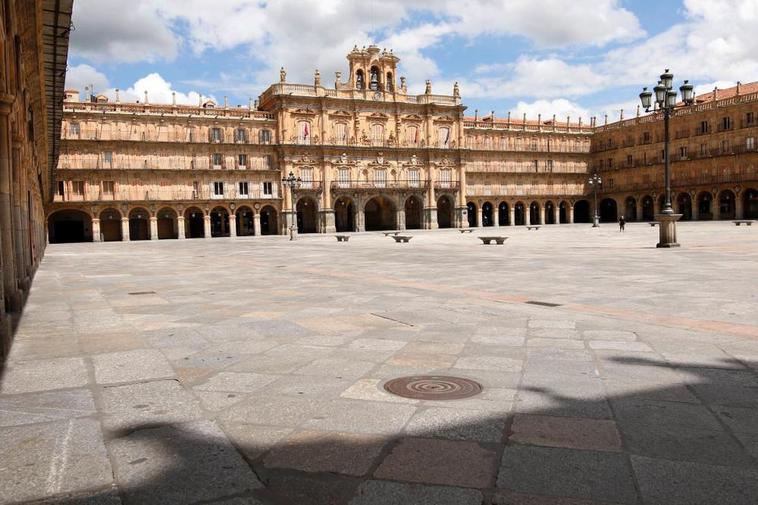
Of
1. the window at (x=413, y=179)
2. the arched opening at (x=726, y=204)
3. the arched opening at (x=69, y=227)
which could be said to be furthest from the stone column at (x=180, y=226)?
the arched opening at (x=726, y=204)

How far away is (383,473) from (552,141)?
2886 inches

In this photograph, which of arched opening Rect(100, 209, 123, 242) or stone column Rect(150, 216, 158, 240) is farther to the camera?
arched opening Rect(100, 209, 123, 242)

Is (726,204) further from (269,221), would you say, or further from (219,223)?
(219,223)

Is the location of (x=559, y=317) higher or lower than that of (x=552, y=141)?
lower

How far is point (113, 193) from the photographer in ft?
168

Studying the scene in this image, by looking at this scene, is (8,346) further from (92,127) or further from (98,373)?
(92,127)

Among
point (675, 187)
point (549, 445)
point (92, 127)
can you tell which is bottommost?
point (549, 445)

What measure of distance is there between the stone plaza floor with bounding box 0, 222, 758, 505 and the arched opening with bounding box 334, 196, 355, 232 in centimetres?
5602

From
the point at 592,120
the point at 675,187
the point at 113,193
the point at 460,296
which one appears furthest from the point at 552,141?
the point at 460,296

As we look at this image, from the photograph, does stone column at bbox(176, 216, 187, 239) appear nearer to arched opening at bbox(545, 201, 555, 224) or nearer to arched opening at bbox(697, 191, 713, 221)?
arched opening at bbox(545, 201, 555, 224)

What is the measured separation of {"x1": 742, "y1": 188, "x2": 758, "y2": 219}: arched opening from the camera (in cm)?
5931

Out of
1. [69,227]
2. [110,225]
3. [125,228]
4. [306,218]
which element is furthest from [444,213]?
[69,227]

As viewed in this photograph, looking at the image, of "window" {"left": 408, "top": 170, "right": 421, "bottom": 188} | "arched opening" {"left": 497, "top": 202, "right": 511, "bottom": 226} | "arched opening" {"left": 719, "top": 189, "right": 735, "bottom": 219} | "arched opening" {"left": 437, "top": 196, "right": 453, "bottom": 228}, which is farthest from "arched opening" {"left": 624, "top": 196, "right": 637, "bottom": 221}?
"window" {"left": 408, "top": 170, "right": 421, "bottom": 188}

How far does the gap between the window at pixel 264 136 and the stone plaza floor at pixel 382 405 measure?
5044 cm
